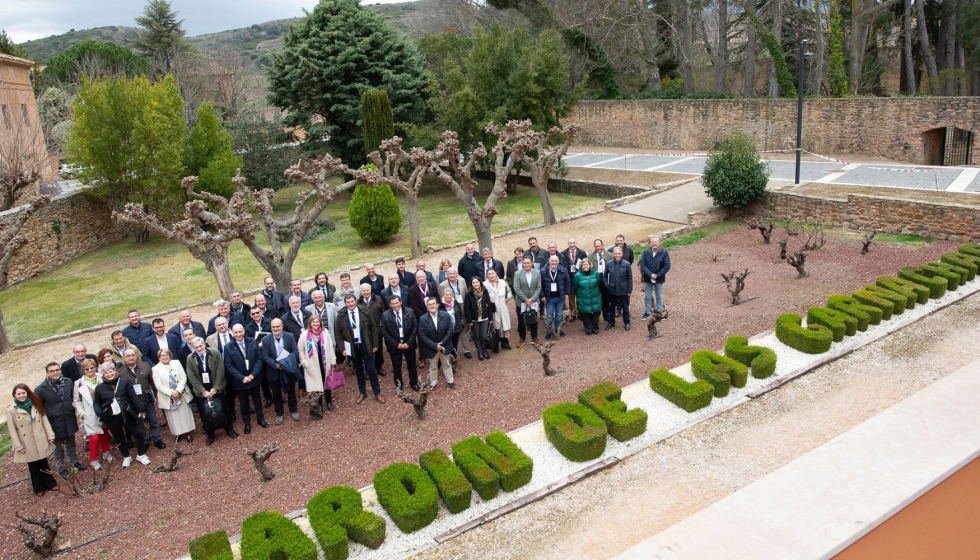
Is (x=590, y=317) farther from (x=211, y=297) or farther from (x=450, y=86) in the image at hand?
(x=450, y=86)

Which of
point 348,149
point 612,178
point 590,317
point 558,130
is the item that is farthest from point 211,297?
point 612,178

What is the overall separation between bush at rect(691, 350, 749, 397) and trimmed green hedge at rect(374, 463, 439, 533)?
3789mm

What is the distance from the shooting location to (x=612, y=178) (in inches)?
987

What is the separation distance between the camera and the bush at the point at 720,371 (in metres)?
8.28

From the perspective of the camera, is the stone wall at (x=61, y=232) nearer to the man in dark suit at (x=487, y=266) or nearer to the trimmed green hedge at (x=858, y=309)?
the man in dark suit at (x=487, y=266)

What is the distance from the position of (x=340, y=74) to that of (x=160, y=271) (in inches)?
446

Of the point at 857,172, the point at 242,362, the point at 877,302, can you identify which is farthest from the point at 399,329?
the point at 857,172

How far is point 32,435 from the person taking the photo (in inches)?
293

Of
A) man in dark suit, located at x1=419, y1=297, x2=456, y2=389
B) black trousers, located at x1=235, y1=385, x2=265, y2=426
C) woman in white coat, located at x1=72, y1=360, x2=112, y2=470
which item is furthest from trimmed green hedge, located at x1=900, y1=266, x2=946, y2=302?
woman in white coat, located at x1=72, y1=360, x2=112, y2=470

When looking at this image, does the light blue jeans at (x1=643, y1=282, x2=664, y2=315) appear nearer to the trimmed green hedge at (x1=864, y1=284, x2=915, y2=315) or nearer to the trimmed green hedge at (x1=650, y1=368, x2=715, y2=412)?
the trimmed green hedge at (x1=650, y1=368, x2=715, y2=412)

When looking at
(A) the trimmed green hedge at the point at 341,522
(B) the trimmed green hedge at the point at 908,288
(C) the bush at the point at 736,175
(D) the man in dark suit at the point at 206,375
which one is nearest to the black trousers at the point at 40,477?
(D) the man in dark suit at the point at 206,375

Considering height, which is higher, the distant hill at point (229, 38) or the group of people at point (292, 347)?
the distant hill at point (229, 38)

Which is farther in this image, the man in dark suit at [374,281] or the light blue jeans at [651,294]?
the light blue jeans at [651,294]

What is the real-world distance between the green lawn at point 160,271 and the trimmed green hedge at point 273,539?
10.0 metres
